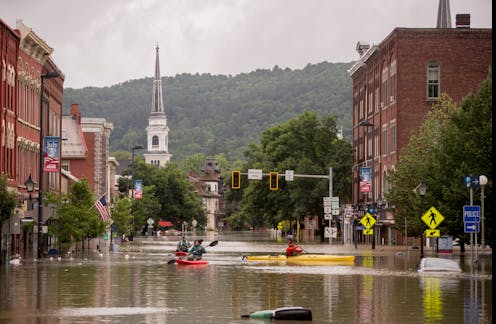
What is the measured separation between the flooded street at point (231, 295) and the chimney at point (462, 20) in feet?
172

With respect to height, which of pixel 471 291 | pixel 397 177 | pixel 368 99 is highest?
pixel 368 99

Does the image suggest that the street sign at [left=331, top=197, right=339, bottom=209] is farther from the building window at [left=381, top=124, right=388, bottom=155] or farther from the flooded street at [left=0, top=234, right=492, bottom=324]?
the flooded street at [left=0, top=234, right=492, bottom=324]

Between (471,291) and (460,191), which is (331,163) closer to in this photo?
(460,191)

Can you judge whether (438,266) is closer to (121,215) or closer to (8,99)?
(8,99)

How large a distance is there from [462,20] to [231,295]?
7106 centimetres

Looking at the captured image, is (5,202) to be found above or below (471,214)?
above

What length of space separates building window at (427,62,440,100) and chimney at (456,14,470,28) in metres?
A: 5.92

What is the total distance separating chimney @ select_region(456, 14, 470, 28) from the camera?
3844 inches

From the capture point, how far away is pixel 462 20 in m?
98.1

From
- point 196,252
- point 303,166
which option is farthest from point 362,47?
point 196,252

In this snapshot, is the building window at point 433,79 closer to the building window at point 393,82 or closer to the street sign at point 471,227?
the building window at point 393,82

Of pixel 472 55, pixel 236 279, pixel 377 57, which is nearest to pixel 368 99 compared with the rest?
pixel 377 57

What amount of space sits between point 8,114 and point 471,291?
37.9 metres

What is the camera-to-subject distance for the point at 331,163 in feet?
418
